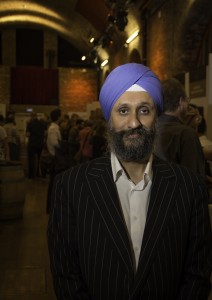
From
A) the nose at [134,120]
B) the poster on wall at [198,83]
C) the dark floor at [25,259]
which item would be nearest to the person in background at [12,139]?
the dark floor at [25,259]

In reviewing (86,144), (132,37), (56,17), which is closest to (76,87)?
(56,17)

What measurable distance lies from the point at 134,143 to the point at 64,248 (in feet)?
1.49

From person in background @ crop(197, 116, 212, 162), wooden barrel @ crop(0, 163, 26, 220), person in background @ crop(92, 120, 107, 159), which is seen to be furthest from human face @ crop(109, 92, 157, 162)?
person in background @ crop(92, 120, 107, 159)

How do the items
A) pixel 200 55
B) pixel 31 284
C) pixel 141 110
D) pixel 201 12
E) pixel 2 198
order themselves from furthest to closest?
pixel 200 55 → pixel 201 12 → pixel 2 198 → pixel 31 284 → pixel 141 110

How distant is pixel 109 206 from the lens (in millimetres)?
1591

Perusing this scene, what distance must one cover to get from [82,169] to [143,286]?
1.55 ft

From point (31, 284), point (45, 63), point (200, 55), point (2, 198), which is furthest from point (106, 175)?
point (45, 63)

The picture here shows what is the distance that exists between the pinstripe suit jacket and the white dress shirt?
0.11ft

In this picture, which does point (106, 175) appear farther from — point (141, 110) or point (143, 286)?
point (143, 286)

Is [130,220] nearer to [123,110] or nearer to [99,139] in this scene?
[123,110]

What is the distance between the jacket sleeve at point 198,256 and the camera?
1.61 metres

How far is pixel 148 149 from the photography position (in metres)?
1.67

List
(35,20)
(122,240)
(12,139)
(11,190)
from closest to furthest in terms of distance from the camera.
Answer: (122,240) → (11,190) → (12,139) → (35,20)

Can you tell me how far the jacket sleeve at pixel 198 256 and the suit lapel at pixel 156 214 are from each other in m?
0.10
